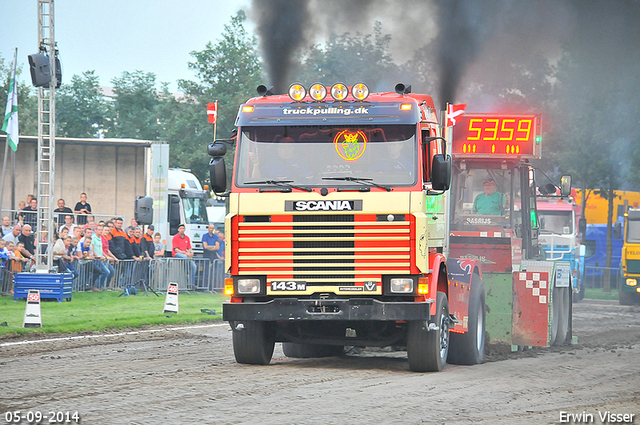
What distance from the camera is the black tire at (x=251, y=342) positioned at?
11070mm

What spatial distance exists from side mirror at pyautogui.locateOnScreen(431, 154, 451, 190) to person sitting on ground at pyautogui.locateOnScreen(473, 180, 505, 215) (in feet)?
14.3

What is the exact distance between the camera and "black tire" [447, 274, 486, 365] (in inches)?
476

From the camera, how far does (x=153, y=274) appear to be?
78.2 ft

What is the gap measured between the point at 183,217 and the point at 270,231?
19.6 m

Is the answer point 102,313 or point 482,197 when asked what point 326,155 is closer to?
point 482,197

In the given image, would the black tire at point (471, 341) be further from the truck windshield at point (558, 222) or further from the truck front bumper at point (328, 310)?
the truck windshield at point (558, 222)

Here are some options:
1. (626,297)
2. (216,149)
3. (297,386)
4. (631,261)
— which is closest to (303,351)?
(216,149)

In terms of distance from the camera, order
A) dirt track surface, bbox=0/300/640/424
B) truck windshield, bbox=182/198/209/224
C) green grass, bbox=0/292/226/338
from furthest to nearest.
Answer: truck windshield, bbox=182/198/209/224, green grass, bbox=0/292/226/338, dirt track surface, bbox=0/300/640/424

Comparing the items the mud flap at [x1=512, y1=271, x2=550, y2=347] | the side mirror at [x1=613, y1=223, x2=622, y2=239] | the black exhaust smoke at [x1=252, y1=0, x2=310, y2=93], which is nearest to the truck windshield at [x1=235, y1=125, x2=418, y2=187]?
the mud flap at [x1=512, y1=271, x2=550, y2=347]

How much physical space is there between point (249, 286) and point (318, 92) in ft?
7.91

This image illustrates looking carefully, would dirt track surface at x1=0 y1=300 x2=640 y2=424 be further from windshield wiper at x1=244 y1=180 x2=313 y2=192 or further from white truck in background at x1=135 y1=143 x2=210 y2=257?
white truck in background at x1=135 y1=143 x2=210 y2=257

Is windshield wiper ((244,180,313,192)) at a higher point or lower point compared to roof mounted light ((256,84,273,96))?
lower

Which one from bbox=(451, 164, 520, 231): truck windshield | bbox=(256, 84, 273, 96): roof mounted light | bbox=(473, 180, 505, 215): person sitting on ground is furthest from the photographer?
bbox=(473, 180, 505, 215): person sitting on ground

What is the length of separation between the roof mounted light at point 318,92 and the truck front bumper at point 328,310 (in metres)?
2.38
